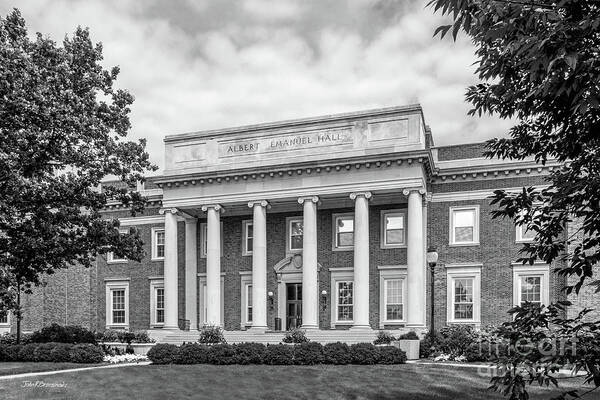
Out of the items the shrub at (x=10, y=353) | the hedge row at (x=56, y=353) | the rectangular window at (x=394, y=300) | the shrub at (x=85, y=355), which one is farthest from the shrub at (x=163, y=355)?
the rectangular window at (x=394, y=300)

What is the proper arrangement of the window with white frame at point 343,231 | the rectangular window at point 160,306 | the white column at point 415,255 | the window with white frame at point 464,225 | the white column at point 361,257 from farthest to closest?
the rectangular window at point 160,306 → the window with white frame at point 343,231 → the window with white frame at point 464,225 → the white column at point 361,257 → the white column at point 415,255

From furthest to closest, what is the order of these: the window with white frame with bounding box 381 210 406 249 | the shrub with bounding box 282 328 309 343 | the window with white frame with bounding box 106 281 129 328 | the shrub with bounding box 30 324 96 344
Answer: the window with white frame with bounding box 106 281 129 328, the window with white frame with bounding box 381 210 406 249, the shrub with bounding box 30 324 96 344, the shrub with bounding box 282 328 309 343

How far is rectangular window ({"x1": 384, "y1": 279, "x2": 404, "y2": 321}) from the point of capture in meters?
33.4

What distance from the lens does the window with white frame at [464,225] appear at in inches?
1297

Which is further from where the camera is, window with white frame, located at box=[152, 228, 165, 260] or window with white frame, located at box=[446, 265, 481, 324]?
window with white frame, located at box=[152, 228, 165, 260]

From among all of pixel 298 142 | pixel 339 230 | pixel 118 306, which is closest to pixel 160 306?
pixel 118 306

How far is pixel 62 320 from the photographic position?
42344 millimetres

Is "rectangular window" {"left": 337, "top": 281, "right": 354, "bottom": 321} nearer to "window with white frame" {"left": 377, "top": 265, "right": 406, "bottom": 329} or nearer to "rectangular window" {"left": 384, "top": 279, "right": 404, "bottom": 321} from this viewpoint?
"window with white frame" {"left": 377, "top": 265, "right": 406, "bottom": 329}

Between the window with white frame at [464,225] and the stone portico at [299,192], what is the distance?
185 centimetres

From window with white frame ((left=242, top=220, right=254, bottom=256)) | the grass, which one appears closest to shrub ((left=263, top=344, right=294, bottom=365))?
the grass

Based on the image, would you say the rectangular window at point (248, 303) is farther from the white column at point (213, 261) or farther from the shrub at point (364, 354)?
the shrub at point (364, 354)

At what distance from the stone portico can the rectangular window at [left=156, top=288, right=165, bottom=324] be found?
98.7 inches

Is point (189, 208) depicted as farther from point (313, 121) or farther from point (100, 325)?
point (100, 325)

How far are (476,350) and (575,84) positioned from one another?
22.1 meters
